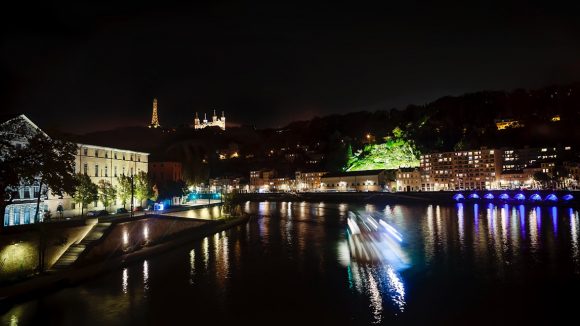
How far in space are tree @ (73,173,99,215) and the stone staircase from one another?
391 inches

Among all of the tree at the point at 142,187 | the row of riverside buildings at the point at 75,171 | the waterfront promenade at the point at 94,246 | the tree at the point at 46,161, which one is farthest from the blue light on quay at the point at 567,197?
the tree at the point at 46,161

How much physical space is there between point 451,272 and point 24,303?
21326mm

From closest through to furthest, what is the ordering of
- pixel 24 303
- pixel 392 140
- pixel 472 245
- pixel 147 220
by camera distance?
pixel 24 303 → pixel 147 220 → pixel 472 245 → pixel 392 140

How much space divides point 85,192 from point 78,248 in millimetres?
12595

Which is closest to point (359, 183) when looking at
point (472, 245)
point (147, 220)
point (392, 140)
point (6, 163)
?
point (392, 140)

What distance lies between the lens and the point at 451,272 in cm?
2325

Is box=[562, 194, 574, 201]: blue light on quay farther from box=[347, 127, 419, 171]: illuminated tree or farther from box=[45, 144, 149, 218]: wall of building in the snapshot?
box=[45, 144, 149, 218]: wall of building

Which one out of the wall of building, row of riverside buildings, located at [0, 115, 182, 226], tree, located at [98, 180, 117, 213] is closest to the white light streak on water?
row of riverside buildings, located at [0, 115, 182, 226]

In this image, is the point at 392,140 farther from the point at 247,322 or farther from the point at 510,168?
the point at 247,322

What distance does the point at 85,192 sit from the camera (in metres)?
33.5

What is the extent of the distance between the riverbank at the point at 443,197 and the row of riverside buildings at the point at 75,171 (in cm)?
2111

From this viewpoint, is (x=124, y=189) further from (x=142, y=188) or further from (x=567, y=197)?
(x=567, y=197)

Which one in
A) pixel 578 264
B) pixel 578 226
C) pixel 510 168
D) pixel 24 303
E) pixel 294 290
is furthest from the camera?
pixel 510 168

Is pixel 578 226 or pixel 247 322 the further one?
pixel 578 226
